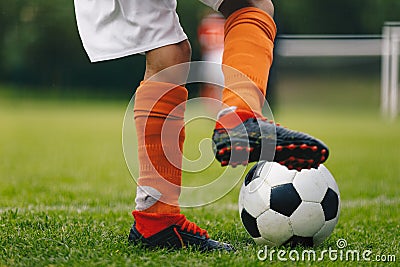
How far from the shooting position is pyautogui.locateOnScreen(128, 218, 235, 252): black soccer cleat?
89.0 inches

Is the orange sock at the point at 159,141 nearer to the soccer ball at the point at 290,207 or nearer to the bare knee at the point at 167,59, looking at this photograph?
the bare knee at the point at 167,59

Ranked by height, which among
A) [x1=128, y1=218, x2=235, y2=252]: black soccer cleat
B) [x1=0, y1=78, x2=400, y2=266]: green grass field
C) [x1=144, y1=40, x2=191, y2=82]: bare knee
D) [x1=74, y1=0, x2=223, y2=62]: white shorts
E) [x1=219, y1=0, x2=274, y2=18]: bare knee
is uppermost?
[x1=219, y1=0, x2=274, y2=18]: bare knee

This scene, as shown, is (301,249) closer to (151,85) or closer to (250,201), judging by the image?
(250,201)

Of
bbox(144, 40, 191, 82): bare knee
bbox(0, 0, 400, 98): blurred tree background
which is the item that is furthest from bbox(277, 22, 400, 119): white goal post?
bbox(144, 40, 191, 82): bare knee

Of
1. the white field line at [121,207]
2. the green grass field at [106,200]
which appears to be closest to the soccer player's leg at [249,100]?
the green grass field at [106,200]

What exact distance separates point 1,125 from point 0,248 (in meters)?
7.62

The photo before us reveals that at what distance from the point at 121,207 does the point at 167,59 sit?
1.40 m

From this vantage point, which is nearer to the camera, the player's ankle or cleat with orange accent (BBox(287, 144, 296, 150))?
cleat with orange accent (BBox(287, 144, 296, 150))

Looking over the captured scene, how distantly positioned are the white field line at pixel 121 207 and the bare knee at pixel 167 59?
1.14 metres

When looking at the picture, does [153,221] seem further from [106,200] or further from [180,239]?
[106,200]

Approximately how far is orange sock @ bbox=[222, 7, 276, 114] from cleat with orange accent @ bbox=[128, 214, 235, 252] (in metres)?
0.52

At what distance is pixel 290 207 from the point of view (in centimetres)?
239

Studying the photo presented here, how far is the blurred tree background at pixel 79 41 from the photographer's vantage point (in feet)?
50.3

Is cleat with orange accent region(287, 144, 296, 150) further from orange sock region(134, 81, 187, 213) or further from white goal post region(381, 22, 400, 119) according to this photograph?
white goal post region(381, 22, 400, 119)
